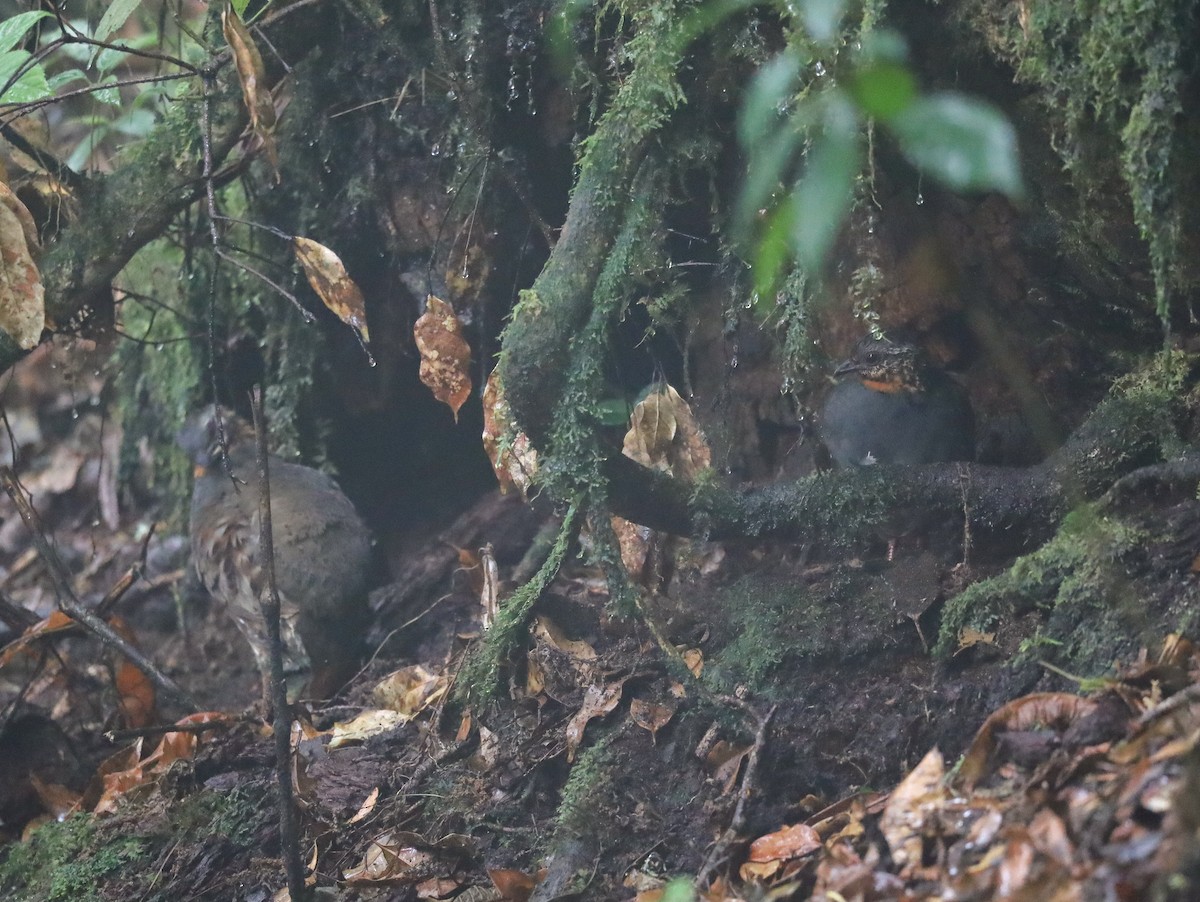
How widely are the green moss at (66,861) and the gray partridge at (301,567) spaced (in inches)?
44.9

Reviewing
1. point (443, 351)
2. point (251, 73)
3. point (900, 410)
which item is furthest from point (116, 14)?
point (900, 410)

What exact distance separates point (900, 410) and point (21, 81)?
10.7 feet

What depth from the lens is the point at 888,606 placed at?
A: 10.0 feet

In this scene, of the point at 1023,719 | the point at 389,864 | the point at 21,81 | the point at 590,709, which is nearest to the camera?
the point at 1023,719

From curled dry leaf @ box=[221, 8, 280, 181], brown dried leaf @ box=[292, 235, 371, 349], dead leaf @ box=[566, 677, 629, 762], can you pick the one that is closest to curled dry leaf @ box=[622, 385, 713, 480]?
dead leaf @ box=[566, 677, 629, 762]

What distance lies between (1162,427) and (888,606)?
92 cm

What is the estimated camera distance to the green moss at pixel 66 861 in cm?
323

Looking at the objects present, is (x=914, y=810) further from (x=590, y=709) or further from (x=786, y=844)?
(x=590, y=709)

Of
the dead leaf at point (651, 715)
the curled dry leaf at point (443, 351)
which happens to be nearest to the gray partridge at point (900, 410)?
the dead leaf at point (651, 715)

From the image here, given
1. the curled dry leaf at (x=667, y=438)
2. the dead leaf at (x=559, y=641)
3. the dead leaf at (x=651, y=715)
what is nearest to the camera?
the dead leaf at (x=651, y=715)

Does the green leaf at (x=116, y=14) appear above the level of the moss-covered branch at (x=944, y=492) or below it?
above

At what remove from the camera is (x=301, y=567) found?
4672mm

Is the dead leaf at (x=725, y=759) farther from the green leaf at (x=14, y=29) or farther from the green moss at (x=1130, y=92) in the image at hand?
the green leaf at (x=14, y=29)

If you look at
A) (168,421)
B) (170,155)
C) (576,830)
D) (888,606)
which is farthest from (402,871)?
(168,421)
